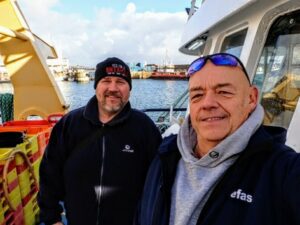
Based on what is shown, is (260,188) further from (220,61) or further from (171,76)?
(171,76)

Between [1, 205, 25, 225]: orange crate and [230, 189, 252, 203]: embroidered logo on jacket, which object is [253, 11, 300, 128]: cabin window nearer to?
[230, 189, 252, 203]: embroidered logo on jacket

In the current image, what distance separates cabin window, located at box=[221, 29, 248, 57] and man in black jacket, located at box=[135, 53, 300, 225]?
1.95 meters

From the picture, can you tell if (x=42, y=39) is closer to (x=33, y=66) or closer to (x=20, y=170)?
(x=33, y=66)

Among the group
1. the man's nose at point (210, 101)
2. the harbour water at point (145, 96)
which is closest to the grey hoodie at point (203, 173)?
the man's nose at point (210, 101)

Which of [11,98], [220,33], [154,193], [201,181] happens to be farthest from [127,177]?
[11,98]

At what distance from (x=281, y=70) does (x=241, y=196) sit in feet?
5.40

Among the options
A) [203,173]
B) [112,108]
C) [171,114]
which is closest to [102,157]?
[112,108]

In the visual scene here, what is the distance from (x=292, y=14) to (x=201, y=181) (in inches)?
67.5

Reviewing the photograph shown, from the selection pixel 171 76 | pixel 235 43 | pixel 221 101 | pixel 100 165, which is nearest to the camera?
pixel 221 101

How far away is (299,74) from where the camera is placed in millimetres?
2305

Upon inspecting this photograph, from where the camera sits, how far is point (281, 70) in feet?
8.26

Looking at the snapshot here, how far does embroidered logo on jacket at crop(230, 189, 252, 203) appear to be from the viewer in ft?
3.78

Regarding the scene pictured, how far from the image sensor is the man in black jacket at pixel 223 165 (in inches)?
44.1

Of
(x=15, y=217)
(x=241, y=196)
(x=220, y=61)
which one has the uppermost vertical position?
(x=220, y=61)
